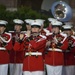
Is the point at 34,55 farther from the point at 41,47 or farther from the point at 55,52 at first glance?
the point at 55,52

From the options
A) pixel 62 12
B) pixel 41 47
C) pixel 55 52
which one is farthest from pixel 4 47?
pixel 62 12

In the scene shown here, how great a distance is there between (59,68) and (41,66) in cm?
57

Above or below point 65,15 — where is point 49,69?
below

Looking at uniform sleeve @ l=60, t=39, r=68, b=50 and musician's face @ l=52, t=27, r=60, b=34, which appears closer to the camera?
uniform sleeve @ l=60, t=39, r=68, b=50

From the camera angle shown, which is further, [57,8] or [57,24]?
[57,8]

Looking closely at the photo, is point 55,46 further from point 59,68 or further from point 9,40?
point 9,40

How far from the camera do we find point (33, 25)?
748cm

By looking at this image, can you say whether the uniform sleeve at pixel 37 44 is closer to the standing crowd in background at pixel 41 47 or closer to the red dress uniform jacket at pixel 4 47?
the standing crowd in background at pixel 41 47

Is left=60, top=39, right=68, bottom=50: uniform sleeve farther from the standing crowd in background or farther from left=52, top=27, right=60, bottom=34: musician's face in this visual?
left=52, top=27, right=60, bottom=34: musician's face

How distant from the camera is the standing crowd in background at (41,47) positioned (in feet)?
24.4

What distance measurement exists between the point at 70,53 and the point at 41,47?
1.65 metres

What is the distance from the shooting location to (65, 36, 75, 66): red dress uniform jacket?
859 centimetres

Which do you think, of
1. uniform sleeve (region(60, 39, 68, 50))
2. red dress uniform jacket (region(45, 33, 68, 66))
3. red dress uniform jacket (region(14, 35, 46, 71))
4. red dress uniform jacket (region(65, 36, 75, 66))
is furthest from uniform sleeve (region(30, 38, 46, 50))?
red dress uniform jacket (region(65, 36, 75, 66))

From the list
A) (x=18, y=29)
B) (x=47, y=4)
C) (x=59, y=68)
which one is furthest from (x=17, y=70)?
(x=47, y=4)
